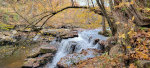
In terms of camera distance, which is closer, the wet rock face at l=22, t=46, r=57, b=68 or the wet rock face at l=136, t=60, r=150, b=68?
the wet rock face at l=136, t=60, r=150, b=68

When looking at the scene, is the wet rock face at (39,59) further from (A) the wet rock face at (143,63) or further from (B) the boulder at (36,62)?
(A) the wet rock face at (143,63)

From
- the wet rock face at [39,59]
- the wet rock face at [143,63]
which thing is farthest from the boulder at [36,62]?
the wet rock face at [143,63]

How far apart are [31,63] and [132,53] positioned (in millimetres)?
6690

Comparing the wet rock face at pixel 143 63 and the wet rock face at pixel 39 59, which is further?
the wet rock face at pixel 39 59

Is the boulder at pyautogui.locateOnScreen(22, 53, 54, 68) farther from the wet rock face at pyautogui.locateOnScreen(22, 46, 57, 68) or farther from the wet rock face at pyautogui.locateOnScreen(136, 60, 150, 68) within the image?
the wet rock face at pyautogui.locateOnScreen(136, 60, 150, 68)

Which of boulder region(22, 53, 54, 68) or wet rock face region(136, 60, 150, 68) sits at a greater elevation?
wet rock face region(136, 60, 150, 68)

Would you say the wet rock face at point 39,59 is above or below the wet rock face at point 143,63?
below

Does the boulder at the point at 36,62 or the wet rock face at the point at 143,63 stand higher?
the wet rock face at the point at 143,63

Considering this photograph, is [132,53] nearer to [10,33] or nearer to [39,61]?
[39,61]

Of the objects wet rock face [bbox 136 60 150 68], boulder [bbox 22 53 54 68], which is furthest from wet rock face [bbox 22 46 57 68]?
wet rock face [bbox 136 60 150 68]

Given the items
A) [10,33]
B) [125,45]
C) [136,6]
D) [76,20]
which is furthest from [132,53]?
[10,33]

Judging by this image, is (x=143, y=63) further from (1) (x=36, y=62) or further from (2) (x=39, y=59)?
(2) (x=39, y=59)

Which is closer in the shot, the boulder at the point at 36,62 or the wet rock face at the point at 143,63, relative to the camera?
the wet rock face at the point at 143,63

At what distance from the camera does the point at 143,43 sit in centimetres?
293
